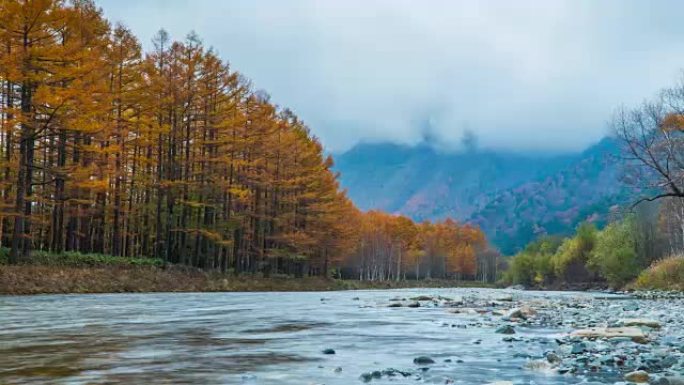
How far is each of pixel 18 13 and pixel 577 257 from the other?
8496cm

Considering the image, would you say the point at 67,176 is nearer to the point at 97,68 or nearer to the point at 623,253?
the point at 97,68

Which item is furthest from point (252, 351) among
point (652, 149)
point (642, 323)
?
point (652, 149)

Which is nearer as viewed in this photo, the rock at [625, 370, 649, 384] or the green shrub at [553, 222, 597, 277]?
the rock at [625, 370, 649, 384]

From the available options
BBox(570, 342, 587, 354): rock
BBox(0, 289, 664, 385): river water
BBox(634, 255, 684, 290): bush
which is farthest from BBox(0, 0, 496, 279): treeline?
BBox(634, 255, 684, 290): bush

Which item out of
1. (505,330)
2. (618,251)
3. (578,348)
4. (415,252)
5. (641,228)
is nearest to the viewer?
(578,348)

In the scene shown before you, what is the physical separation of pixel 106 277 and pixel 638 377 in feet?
72.6

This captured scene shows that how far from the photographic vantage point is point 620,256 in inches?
2398

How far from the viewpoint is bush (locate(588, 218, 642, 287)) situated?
5991cm

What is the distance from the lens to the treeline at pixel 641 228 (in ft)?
84.2

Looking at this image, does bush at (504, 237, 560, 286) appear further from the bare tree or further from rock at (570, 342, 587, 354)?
rock at (570, 342, 587, 354)

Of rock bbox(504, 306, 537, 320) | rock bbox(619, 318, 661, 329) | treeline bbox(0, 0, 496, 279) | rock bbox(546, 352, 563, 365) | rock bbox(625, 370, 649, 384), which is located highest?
treeline bbox(0, 0, 496, 279)

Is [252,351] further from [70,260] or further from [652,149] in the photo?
[652,149]

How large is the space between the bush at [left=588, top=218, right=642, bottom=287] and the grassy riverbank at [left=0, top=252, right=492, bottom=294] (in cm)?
4131

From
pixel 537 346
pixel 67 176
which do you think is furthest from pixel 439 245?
pixel 537 346
